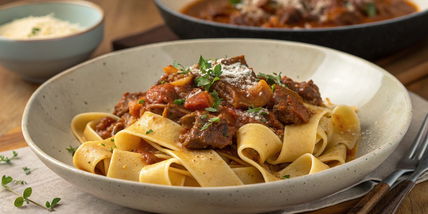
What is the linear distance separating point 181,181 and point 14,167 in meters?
1.54

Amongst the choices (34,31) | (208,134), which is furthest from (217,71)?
(34,31)

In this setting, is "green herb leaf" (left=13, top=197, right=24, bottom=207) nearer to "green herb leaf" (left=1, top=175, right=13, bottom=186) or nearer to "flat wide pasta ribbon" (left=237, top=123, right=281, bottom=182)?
"green herb leaf" (left=1, top=175, right=13, bottom=186)

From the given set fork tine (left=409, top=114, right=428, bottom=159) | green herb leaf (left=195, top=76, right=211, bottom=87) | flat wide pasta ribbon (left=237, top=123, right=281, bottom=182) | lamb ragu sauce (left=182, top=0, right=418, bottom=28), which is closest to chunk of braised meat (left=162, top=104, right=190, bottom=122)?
green herb leaf (left=195, top=76, right=211, bottom=87)

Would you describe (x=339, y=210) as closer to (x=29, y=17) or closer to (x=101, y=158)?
(x=101, y=158)

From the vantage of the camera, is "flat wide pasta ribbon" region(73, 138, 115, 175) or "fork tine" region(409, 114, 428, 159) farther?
"fork tine" region(409, 114, 428, 159)

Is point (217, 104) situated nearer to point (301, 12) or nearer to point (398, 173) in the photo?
point (398, 173)

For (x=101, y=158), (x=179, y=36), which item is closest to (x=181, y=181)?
(x=101, y=158)

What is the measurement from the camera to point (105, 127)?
18.8 ft

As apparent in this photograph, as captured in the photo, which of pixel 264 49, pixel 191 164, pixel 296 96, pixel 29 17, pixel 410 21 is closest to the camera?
pixel 191 164

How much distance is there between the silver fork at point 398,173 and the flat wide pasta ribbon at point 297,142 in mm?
639

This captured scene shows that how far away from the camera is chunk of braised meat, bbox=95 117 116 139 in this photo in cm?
559

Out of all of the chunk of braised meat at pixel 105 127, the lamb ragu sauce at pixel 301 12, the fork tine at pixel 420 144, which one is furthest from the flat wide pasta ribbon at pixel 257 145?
the lamb ragu sauce at pixel 301 12

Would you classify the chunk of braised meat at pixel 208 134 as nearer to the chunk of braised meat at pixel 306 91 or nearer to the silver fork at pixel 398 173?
the chunk of braised meat at pixel 306 91

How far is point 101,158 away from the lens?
4.88m
